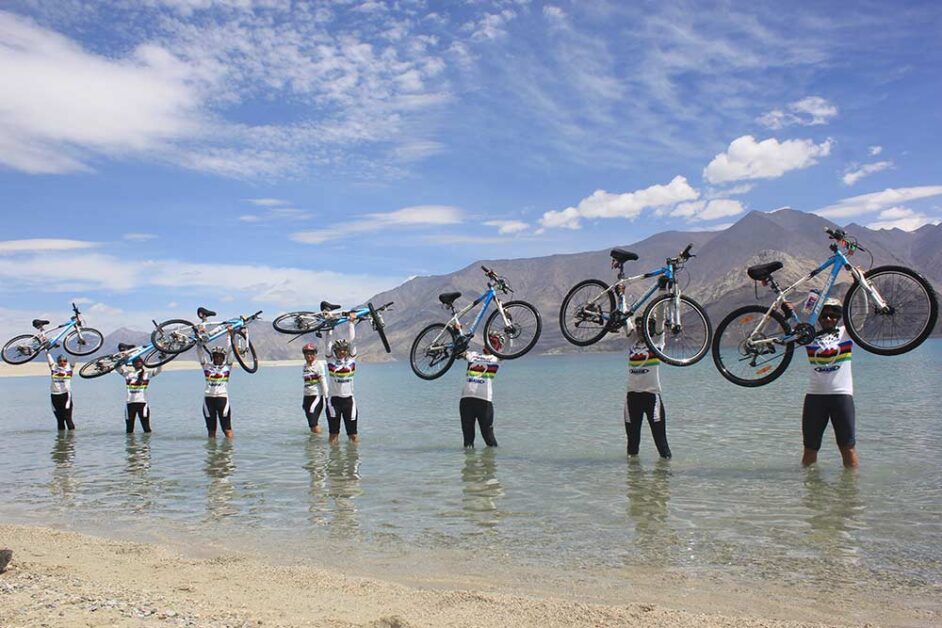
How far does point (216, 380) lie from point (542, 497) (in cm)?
1087

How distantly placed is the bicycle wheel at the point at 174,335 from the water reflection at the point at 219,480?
9.06 feet

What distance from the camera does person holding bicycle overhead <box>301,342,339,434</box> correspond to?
19016 mm

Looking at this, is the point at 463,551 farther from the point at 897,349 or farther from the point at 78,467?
the point at 78,467

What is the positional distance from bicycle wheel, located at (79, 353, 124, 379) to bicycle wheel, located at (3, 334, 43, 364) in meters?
1.16

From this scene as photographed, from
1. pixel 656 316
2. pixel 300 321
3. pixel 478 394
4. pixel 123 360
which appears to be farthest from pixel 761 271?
pixel 123 360

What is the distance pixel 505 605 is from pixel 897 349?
558 cm

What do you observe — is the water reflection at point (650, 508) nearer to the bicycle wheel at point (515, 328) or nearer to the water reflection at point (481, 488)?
the water reflection at point (481, 488)

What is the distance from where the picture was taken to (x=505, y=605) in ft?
20.0

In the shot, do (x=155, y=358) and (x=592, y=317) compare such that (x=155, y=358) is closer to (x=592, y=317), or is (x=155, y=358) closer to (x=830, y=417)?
(x=592, y=317)

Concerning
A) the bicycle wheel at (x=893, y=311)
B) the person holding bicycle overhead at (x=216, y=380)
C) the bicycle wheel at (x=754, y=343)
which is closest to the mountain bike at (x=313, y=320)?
the person holding bicycle overhead at (x=216, y=380)

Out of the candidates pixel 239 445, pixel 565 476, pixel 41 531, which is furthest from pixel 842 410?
pixel 239 445

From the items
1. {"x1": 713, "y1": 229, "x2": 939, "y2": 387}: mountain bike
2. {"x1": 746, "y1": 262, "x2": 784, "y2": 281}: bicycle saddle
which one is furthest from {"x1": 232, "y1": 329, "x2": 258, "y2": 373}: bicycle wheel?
{"x1": 746, "y1": 262, "x2": 784, "y2": 281}: bicycle saddle

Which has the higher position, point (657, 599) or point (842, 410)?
point (842, 410)

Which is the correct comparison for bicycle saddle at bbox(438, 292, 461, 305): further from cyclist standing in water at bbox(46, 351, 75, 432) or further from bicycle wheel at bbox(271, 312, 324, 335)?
cyclist standing in water at bbox(46, 351, 75, 432)
